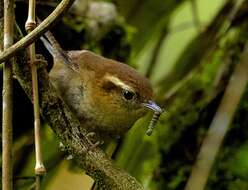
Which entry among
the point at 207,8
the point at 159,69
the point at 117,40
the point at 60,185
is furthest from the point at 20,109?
the point at 207,8

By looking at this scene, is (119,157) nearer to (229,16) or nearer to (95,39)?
(95,39)

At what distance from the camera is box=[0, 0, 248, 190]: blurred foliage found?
2.65 m

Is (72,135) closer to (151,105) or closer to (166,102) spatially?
(151,105)

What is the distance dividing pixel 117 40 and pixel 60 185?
693mm

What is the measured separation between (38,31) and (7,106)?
200 millimetres

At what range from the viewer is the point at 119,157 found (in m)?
2.77

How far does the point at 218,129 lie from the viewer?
216cm

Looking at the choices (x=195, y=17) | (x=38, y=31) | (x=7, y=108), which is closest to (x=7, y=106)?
(x=7, y=108)

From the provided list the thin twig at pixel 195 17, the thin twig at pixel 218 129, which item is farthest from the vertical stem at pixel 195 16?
the thin twig at pixel 218 129

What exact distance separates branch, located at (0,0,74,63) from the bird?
21.1 inches

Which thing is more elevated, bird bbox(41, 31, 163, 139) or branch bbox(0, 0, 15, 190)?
bird bbox(41, 31, 163, 139)

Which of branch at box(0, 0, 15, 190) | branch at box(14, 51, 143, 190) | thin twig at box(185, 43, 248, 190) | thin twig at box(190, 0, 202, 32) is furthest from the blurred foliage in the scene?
branch at box(0, 0, 15, 190)

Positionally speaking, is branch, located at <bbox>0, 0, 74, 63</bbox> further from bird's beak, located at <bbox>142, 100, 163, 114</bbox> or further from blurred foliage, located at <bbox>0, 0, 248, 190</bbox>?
blurred foliage, located at <bbox>0, 0, 248, 190</bbox>

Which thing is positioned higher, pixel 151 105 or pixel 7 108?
pixel 151 105
